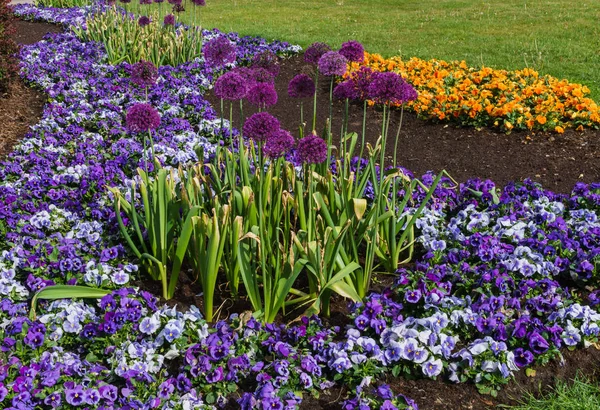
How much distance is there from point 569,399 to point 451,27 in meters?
8.88

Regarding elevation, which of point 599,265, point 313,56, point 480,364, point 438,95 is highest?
point 313,56

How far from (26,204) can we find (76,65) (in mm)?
3966

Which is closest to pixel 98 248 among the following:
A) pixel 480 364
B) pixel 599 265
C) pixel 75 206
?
pixel 75 206

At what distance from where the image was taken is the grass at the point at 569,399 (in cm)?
257

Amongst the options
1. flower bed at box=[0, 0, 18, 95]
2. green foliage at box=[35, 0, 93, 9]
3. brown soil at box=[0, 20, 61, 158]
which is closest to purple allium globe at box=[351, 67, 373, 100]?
brown soil at box=[0, 20, 61, 158]

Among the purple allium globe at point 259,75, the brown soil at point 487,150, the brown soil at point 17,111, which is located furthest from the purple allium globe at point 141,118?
the brown soil at point 17,111

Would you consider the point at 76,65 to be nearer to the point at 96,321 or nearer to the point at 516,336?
the point at 96,321

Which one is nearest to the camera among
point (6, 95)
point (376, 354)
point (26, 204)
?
point (376, 354)

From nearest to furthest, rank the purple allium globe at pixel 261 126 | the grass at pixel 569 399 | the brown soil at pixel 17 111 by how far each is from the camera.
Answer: the grass at pixel 569 399 < the purple allium globe at pixel 261 126 < the brown soil at pixel 17 111

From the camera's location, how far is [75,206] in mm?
3977

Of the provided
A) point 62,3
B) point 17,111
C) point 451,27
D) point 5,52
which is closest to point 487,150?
point 17,111

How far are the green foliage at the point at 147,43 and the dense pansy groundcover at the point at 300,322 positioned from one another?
3.56 meters

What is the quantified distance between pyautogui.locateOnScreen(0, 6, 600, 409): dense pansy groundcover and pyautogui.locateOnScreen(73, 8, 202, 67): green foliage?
3.56 meters

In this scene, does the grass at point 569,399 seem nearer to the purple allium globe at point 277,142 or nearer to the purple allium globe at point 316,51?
the purple allium globe at point 277,142
